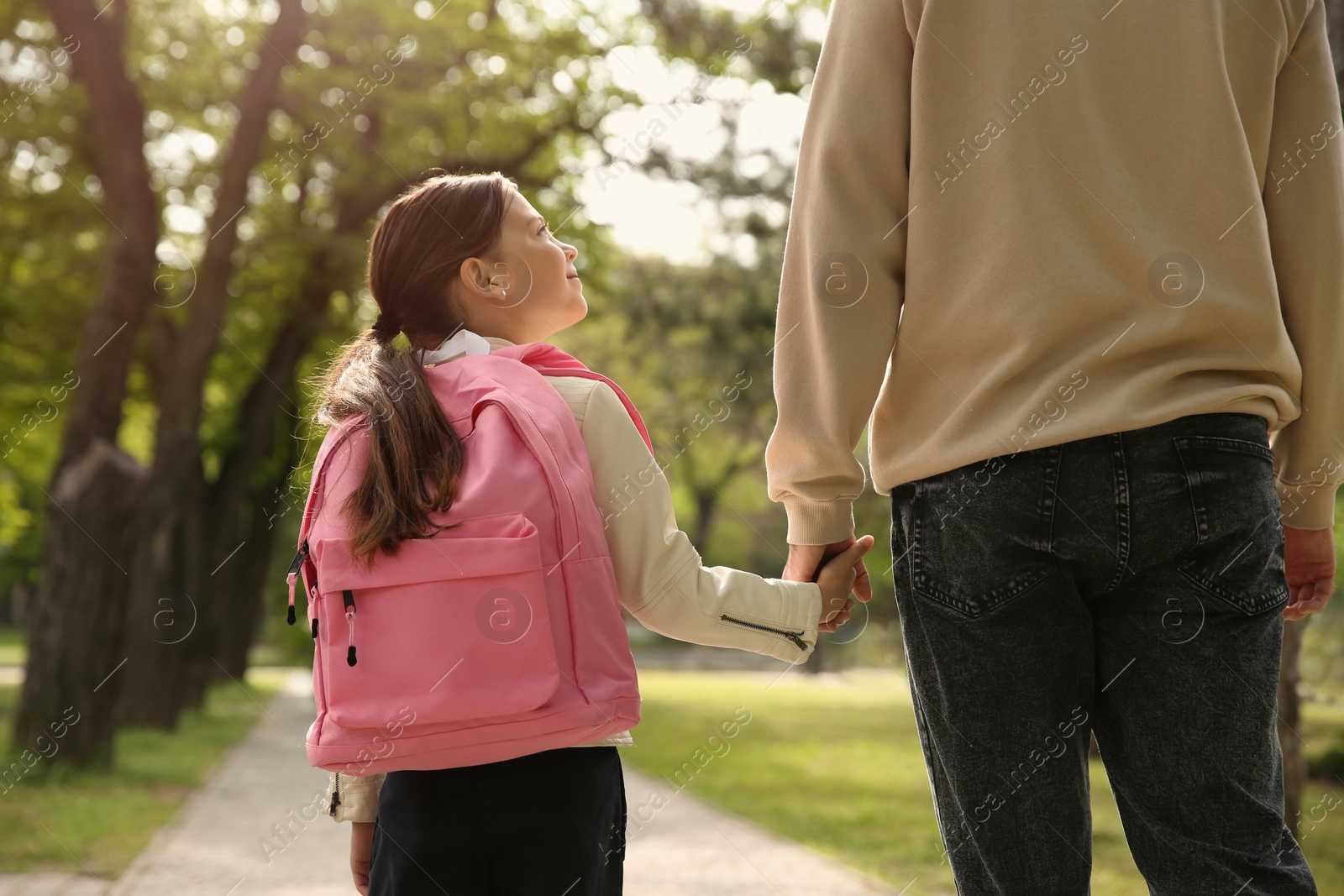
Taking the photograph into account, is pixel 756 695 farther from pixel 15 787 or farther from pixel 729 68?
pixel 15 787

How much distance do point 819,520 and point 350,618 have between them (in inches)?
30.7

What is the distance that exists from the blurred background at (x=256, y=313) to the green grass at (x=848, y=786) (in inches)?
2.1

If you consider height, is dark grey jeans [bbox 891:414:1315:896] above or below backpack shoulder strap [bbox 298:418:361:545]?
below

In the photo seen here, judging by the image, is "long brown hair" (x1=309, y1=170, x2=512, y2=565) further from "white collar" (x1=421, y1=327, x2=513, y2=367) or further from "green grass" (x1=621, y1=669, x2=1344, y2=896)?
"green grass" (x1=621, y1=669, x2=1344, y2=896)

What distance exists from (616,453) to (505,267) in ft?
1.53

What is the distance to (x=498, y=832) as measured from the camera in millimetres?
1864

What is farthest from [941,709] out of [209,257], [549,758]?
[209,257]

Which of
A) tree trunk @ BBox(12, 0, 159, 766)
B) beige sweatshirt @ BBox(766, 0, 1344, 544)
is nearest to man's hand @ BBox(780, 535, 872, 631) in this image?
beige sweatshirt @ BBox(766, 0, 1344, 544)

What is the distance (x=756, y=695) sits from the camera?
79.9 ft

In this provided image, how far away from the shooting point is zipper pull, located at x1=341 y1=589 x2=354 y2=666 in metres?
1.81

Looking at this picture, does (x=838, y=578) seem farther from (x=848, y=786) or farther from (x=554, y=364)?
(x=848, y=786)

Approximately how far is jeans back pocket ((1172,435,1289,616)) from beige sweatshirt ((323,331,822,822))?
2.30 ft

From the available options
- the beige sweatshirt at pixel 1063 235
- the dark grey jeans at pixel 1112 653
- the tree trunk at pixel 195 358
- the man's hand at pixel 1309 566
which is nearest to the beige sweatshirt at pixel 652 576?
the beige sweatshirt at pixel 1063 235

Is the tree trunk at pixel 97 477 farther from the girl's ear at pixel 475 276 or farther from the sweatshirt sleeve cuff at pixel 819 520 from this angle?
the sweatshirt sleeve cuff at pixel 819 520
